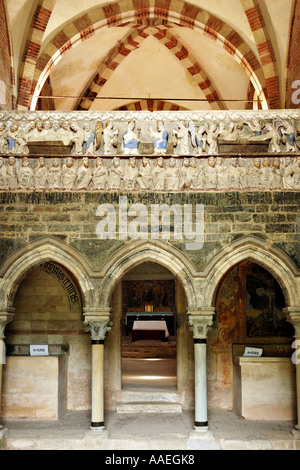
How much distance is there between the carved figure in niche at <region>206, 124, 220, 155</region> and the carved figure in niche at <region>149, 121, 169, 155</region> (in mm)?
771

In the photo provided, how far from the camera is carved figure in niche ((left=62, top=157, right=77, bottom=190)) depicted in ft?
32.6

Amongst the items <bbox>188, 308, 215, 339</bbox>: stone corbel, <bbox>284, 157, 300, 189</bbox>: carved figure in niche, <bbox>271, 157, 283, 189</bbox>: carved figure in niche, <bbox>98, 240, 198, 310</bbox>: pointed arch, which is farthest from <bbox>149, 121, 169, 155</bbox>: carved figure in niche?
<bbox>188, 308, 215, 339</bbox>: stone corbel

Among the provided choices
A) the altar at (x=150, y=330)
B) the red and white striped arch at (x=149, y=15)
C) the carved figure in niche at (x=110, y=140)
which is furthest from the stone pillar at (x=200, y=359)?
the altar at (x=150, y=330)

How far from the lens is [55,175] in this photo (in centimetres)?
998

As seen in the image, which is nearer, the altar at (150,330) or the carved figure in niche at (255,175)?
the carved figure in niche at (255,175)

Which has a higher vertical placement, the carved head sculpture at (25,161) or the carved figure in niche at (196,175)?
the carved head sculpture at (25,161)

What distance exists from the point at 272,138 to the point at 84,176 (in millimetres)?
3511

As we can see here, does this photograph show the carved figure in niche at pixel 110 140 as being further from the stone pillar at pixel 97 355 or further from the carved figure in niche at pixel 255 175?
the stone pillar at pixel 97 355

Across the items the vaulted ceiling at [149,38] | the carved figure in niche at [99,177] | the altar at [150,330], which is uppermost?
the vaulted ceiling at [149,38]

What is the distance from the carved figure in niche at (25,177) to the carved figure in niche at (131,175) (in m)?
1.72

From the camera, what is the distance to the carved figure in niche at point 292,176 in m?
9.92

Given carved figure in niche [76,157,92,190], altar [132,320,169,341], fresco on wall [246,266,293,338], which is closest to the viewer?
carved figure in niche [76,157,92,190]

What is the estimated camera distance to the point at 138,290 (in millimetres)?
19000

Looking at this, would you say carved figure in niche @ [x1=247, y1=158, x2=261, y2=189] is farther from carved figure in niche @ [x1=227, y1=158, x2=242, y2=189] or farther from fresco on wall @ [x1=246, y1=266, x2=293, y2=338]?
fresco on wall @ [x1=246, y1=266, x2=293, y2=338]
